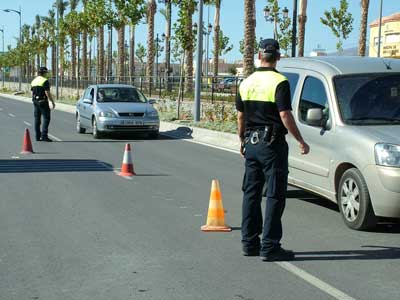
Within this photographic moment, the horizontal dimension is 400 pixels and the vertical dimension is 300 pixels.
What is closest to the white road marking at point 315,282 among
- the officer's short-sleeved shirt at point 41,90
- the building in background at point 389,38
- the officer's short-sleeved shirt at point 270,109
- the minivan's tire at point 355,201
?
the officer's short-sleeved shirt at point 270,109

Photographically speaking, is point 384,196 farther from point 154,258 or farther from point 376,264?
point 154,258

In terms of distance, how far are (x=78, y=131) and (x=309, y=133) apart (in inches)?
563

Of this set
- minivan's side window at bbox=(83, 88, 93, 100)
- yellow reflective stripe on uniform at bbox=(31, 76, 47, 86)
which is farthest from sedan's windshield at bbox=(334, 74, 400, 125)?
minivan's side window at bbox=(83, 88, 93, 100)

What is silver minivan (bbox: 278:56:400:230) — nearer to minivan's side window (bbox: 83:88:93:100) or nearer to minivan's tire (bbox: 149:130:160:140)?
minivan's tire (bbox: 149:130:160:140)

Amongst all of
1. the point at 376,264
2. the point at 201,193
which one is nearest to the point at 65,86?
the point at 201,193

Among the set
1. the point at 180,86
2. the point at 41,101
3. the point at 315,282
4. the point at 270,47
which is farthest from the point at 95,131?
the point at 315,282

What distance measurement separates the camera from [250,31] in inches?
1048

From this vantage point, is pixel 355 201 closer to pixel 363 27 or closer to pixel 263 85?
pixel 263 85

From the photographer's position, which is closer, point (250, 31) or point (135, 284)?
point (135, 284)

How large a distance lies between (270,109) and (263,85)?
0.23m

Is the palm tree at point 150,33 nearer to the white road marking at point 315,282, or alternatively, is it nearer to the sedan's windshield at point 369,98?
the sedan's windshield at point 369,98

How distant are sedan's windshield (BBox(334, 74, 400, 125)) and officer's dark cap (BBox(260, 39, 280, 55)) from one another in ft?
6.75

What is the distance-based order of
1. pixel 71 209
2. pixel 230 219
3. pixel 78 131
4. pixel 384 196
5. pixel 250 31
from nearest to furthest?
pixel 384 196, pixel 230 219, pixel 71 209, pixel 78 131, pixel 250 31

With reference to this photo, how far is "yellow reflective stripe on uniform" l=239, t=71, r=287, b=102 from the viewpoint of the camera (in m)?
5.91
